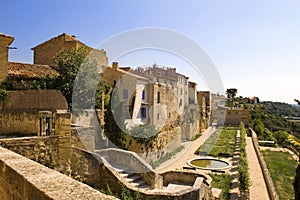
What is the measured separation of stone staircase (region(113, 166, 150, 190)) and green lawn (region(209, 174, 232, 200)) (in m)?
4.74

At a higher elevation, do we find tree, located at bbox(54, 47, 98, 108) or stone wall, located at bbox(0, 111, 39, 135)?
tree, located at bbox(54, 47, 98, 108)

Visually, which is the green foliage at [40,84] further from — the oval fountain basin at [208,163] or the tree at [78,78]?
the oval fountain basin at [208,163]

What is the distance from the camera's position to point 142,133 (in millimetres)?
20781

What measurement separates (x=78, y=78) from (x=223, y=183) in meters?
12.3

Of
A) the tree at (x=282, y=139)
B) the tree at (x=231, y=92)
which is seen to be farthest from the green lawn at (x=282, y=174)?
the tree at (x=231, y=92)

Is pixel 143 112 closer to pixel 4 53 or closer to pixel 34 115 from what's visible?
pixel 4 53

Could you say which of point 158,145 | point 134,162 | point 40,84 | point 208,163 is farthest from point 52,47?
point 208,163

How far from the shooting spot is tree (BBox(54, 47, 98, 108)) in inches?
701

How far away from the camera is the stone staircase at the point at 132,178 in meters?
12.0

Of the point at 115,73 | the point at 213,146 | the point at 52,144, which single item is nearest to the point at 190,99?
the point at 213,146

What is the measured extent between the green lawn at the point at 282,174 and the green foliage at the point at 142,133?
34.5 ft

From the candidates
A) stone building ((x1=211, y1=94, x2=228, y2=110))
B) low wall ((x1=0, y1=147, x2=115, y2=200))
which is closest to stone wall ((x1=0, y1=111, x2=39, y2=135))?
low wall ((x1=0, y1=147, x2=115, y2=200))

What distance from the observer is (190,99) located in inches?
1925

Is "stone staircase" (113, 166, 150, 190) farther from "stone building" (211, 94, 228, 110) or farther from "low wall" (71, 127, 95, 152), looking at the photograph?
"stone building" (211, 94, 228, 110)
